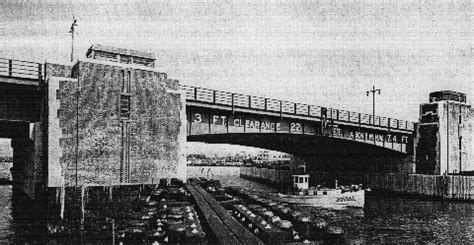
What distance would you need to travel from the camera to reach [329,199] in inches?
2044

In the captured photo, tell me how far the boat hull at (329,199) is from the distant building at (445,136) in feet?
55.2

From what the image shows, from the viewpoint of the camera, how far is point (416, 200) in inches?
2325

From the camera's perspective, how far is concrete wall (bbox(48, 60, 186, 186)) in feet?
101

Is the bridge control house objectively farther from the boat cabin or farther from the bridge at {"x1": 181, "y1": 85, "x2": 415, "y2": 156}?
the boat cabin

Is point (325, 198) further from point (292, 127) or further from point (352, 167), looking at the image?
point (352, 167)

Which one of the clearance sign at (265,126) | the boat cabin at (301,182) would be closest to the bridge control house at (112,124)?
the clearance sign at (265,126)

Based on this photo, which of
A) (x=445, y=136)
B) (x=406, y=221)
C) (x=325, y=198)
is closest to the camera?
(x=406, y=221)

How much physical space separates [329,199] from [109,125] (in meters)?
29.8

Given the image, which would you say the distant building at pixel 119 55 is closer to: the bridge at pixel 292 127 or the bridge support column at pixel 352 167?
the bridge at pixel 292 127

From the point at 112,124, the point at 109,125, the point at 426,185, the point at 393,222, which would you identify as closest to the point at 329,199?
the point at 393,222

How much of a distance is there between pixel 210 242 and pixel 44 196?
52.2 feet

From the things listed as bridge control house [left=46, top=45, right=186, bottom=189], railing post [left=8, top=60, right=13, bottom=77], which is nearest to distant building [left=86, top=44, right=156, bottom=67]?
bridge control house [left=46, top=45, right=186, bottom=189]

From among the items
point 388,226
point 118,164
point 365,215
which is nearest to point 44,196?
point 118,164

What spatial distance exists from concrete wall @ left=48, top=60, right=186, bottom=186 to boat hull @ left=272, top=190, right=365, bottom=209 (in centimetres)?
1911
